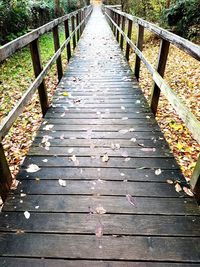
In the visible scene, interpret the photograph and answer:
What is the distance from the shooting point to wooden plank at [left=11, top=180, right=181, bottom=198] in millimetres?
2662

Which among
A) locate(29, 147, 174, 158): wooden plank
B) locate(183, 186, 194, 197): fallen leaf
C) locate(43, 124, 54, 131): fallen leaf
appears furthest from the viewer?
locate(43, 124, 54, 131): fallen leaf

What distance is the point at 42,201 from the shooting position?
2.56m

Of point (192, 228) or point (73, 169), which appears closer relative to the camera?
point (192, 228)

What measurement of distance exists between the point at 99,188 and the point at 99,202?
203 mm

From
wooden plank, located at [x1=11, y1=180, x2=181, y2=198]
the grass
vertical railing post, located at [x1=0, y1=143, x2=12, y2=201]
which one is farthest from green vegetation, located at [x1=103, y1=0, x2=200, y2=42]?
vertical railing post, located at [x1=0, y1=143, x2=12, y2=201]

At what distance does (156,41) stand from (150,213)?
437 inches

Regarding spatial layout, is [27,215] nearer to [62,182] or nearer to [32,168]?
[62,182]

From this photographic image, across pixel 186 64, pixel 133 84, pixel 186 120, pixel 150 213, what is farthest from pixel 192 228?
pixel 186 64

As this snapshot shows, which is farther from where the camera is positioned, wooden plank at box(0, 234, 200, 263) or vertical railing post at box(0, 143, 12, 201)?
vertical railing post at box(0, 143, 12, 201)

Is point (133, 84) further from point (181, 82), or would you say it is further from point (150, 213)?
point (150, 213)

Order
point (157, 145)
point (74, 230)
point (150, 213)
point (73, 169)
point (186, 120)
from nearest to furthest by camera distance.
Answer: point (74, 230), point (150, 213), point (186, 120), point (73, 169), point (157, 145)

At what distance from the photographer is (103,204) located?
2.52 metres

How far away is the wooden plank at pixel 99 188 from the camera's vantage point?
2.66 m

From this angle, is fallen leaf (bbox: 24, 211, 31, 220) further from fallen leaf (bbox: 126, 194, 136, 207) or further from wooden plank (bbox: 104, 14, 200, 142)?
wooden plank (bbox: 104, 14, 200, 142)
